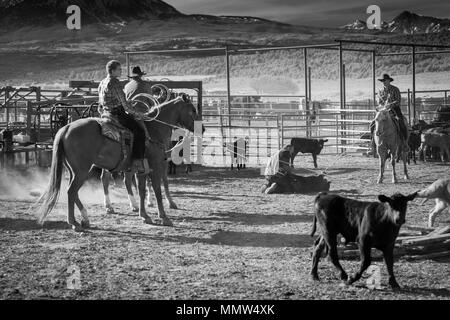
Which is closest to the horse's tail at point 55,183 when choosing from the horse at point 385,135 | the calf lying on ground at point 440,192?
the calf lying on ground at point 440,192

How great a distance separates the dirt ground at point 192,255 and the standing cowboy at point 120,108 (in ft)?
3.10

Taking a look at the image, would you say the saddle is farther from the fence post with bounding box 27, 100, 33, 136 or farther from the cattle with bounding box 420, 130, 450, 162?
the cattle with bounding box 420, 130, 450, 162

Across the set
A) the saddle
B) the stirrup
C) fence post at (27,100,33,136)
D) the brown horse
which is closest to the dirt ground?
the brown horse

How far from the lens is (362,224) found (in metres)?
5.70

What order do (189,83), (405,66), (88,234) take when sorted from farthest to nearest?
(405,66) → (189,83) → (88,234)

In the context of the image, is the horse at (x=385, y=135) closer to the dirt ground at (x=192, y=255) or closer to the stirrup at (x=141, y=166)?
the dirt ground at (x=192, y=255)

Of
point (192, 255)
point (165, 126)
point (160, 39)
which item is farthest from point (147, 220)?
point (160, 39)

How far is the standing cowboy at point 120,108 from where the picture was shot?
29.4ft

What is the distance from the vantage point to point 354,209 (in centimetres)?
582

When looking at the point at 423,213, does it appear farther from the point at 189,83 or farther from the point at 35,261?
the point at 189,83

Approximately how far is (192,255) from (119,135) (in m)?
2.56

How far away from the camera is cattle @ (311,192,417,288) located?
5.56m
